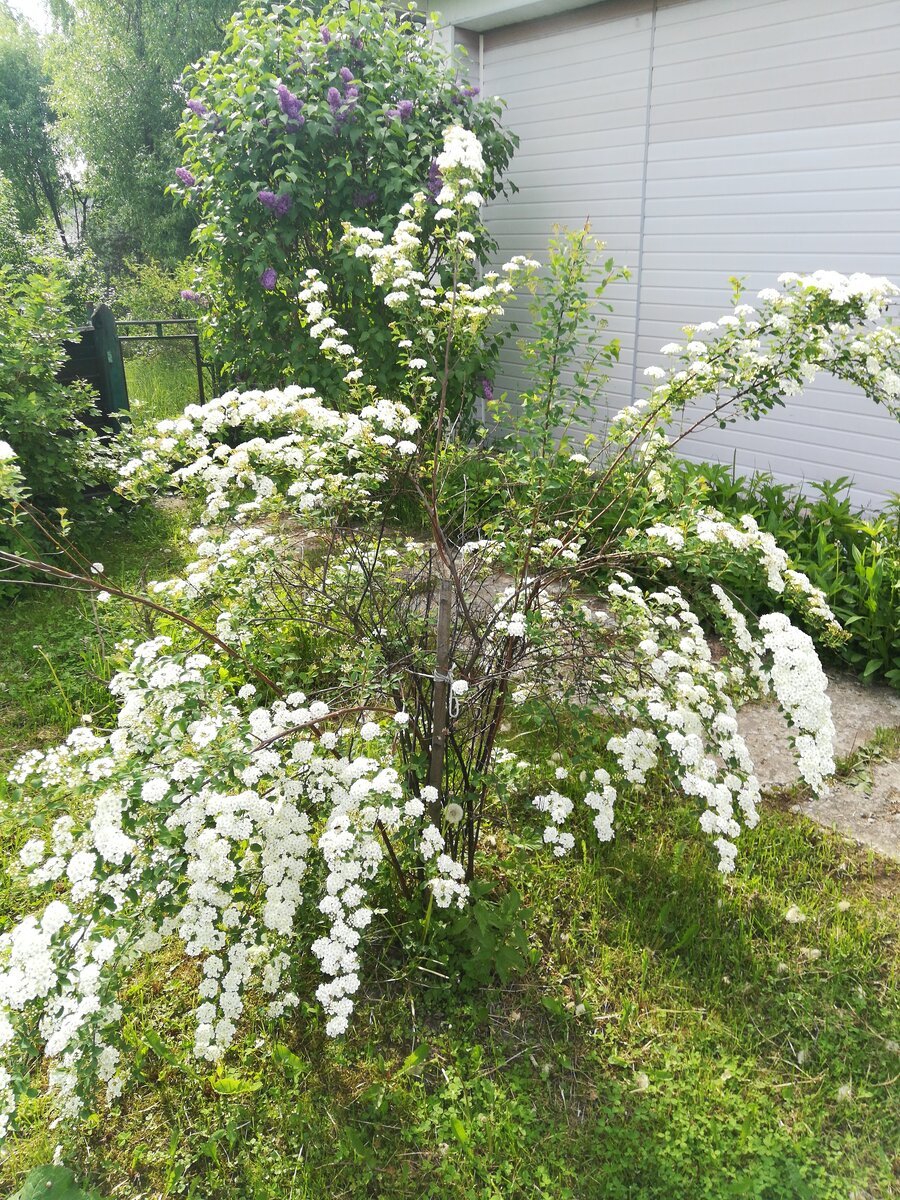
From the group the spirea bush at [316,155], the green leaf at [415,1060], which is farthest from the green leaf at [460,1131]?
the spirea bush at [316,155]

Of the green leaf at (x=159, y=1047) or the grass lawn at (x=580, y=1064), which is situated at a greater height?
the green leaf at (x=159, y=1047)

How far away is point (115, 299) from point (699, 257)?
12904mm

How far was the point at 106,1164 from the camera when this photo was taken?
1.62 metres

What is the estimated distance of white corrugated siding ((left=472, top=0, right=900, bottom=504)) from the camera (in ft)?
13.3

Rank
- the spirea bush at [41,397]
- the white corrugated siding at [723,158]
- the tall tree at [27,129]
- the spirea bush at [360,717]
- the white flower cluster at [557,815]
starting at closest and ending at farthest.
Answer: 1. the spirea bush at [360,717]
2. the white flower cluster at [557,815]
3. the white corrugated siding at [723,158]
4. the spirea bush at [41,397]
5. the tall tree at [27,129]

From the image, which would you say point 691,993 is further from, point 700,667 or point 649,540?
point 649,540

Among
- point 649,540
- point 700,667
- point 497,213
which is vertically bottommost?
point 700,667

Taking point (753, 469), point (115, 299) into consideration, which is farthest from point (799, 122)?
point (115, 299)

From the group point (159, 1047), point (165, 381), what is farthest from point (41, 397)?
point (165, 381)

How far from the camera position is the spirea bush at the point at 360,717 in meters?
1.42

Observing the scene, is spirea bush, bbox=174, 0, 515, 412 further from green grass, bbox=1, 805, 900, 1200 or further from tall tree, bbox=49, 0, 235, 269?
tall tree, bbox=49, 0, 235, 269

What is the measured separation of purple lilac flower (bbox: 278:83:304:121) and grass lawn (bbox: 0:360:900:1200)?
419 centimetres

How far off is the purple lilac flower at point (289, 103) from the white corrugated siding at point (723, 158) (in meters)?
1.98

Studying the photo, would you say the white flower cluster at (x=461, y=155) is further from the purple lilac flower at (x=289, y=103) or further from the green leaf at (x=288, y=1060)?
the purple lilac flower at (x=289, y=103)
